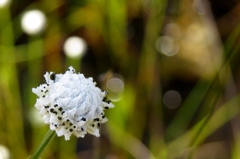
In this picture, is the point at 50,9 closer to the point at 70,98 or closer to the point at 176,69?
the point at 176,69

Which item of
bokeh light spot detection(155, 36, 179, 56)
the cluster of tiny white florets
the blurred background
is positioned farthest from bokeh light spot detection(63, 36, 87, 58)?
the cluster of tiny white florets

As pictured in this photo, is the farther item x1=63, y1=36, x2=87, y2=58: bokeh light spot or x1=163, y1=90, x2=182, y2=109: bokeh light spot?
x1=163, y1=90, x2=182, y2=109: bokeh light spot

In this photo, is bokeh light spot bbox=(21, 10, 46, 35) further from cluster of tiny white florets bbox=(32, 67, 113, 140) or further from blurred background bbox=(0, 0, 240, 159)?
cluster of tiny white florets bbox=(32, 67, 113, 140)

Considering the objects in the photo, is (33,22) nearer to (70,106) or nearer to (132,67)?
(132,67)

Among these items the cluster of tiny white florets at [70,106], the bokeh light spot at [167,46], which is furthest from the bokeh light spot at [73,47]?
the cluster of tiny white florets at [70,106]

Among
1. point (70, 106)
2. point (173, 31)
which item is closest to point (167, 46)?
point (173, 31)
